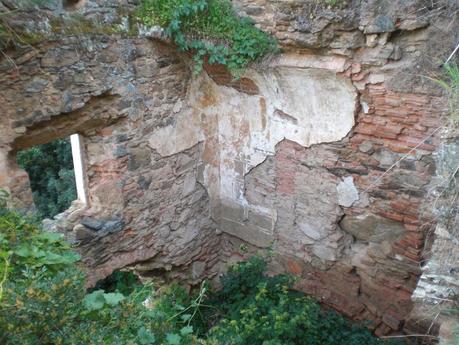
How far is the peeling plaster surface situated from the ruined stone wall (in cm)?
1

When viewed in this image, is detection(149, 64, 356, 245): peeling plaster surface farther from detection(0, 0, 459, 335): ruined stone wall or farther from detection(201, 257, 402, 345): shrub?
detection(201, 257, 402, 345): shrub

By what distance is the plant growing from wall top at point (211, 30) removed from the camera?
4.21m

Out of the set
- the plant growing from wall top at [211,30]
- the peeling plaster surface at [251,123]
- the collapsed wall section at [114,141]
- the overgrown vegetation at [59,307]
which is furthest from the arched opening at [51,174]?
the overgrown vegetation at [59,307]

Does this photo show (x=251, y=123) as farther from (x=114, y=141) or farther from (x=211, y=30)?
(x=114, y=141)

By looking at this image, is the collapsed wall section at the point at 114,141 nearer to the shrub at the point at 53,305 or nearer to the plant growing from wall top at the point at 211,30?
the plant growing from wall top at the point at 211,30

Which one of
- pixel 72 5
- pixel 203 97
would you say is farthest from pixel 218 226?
pixel 72 5

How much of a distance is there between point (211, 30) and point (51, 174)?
16.4ft

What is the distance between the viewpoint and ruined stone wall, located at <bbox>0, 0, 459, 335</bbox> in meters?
3.73

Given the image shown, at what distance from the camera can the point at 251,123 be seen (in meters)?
5.00

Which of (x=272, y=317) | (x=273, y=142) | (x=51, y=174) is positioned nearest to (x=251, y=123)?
(x=273, y=142)

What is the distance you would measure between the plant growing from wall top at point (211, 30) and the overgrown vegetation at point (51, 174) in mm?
4199

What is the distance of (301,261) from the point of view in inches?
203

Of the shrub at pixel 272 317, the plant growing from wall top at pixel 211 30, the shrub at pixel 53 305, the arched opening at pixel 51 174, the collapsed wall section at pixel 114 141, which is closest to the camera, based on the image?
the shrub at pixel 53 305

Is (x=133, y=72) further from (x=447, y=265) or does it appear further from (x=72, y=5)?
(x=447, y=265)
